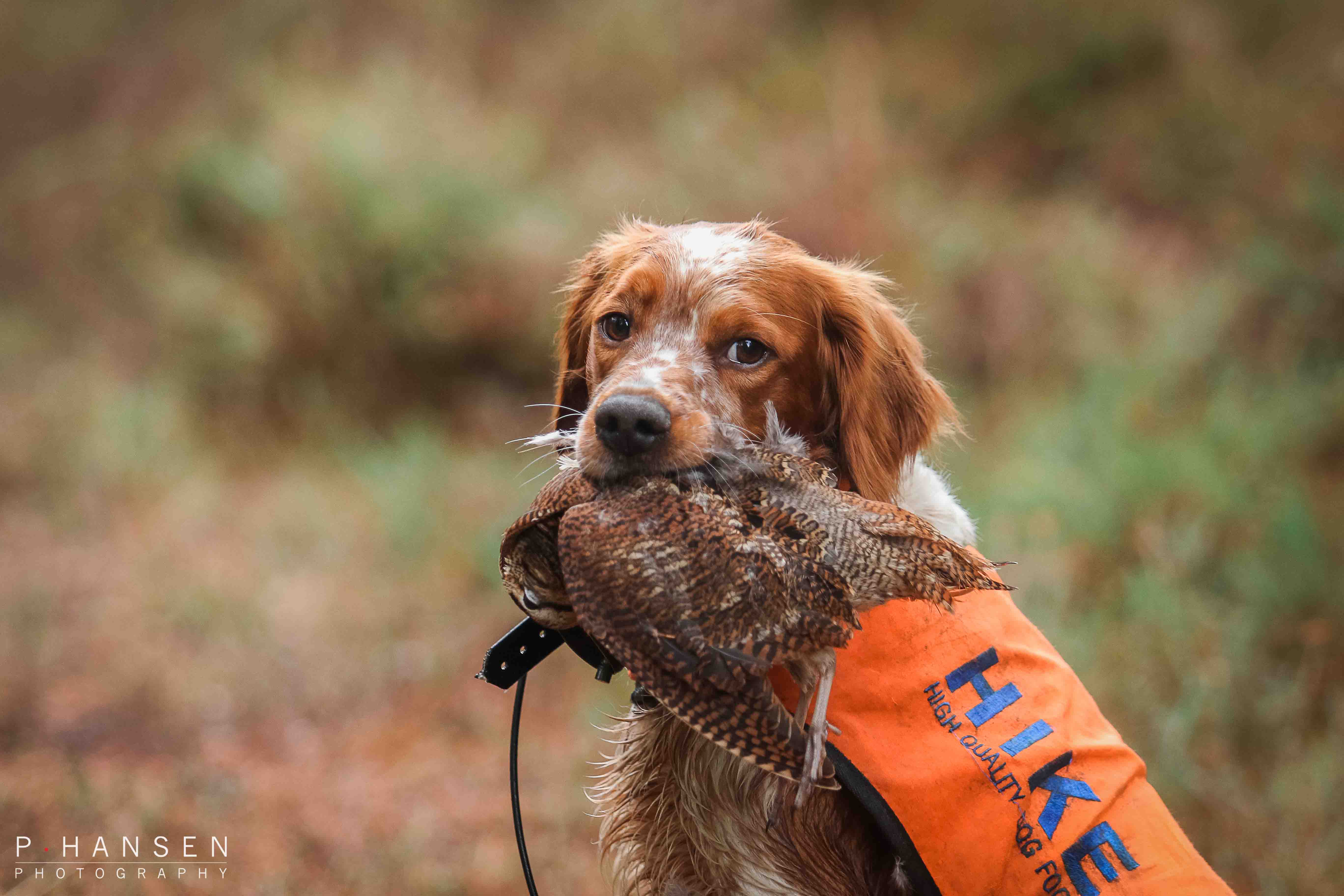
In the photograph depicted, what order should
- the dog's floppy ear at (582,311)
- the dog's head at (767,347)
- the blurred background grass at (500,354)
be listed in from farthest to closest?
the blurred background grass at (500,354) → the dog's floppy ear at (582,311) → the dog's head at (767,347)

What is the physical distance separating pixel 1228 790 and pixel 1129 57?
8.15 metres

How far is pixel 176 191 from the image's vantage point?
285 inches

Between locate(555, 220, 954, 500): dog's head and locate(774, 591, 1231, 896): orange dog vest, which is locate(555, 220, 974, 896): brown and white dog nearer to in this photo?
locate(555, 220, 954, 500): dog's head

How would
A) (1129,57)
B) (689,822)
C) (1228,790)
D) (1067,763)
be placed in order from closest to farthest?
(1067,763), (689,822), (1228,790), (1129,57)

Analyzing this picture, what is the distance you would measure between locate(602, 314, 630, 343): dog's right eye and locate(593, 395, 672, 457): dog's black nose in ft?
1.69

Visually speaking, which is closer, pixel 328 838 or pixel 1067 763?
pixel 1067 763

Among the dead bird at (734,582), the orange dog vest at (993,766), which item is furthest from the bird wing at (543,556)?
the orange dog vest at (993,766)

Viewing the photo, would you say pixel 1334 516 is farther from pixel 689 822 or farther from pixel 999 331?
pixel 689 822

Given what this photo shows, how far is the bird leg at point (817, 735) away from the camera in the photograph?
1657 millimetres

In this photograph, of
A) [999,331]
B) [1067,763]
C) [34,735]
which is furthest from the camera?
[999,331]

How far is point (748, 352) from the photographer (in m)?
2.38

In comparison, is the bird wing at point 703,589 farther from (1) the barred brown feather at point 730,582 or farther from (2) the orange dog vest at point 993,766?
(2) the orange dog vest at point 993,766

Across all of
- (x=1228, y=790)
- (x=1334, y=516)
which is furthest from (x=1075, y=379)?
(x=1228, y=790)

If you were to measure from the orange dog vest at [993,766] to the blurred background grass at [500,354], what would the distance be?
122 centimetres
